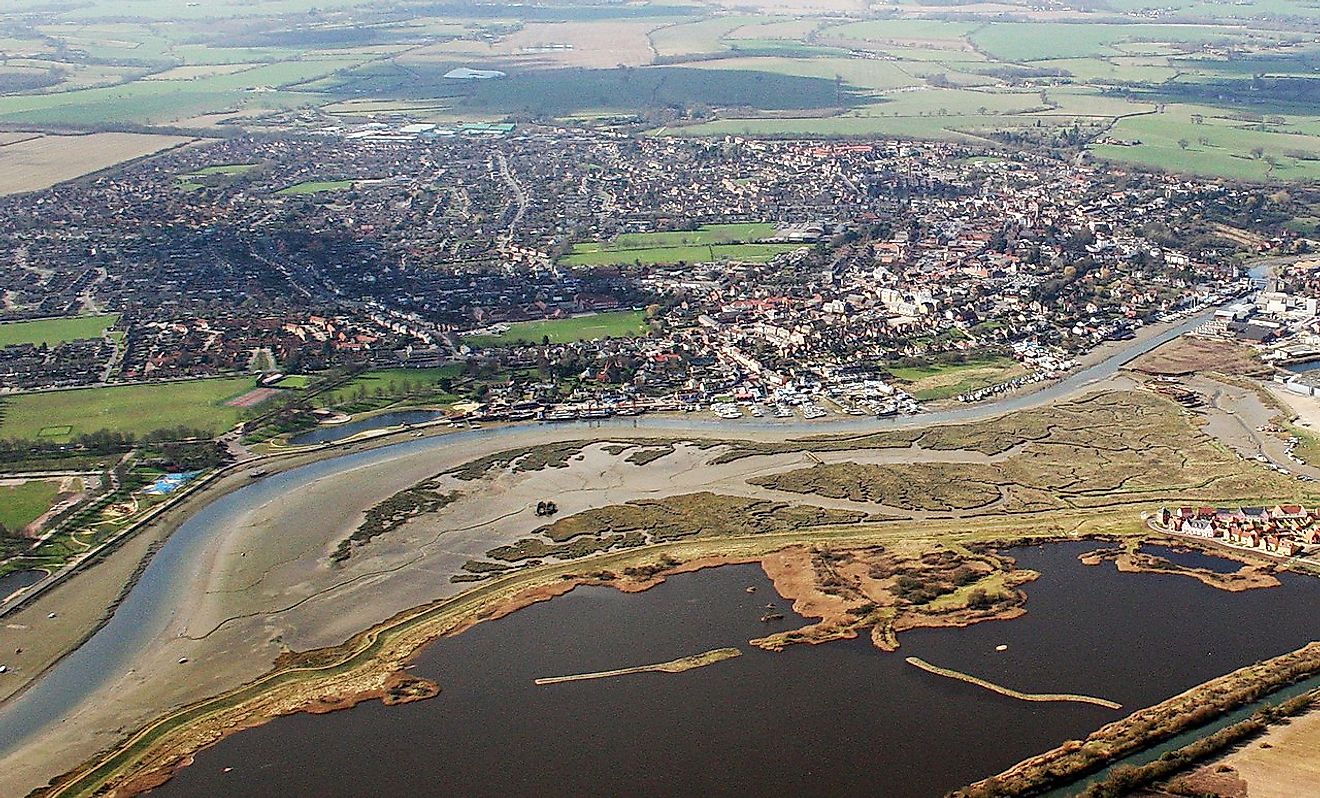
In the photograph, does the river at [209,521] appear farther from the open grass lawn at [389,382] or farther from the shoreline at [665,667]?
the shoreline at [665,667]

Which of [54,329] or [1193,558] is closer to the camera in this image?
[1193,558]

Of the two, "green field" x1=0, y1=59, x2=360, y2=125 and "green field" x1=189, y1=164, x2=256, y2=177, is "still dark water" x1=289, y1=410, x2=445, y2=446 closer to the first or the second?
"green field" x1=189, y1=164, x2=256, y2=177

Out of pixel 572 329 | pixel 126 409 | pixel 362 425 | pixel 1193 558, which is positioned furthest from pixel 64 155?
pixel 1193 558

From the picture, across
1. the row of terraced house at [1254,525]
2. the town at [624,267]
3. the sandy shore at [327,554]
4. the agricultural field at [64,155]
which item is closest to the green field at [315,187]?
the town at [624,267]

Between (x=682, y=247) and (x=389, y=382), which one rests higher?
(x=682, y=247)

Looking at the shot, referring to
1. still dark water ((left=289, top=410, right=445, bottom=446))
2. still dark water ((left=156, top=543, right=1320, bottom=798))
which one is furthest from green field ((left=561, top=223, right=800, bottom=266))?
still dark water ((left=156, top=543, right=1320, bottom=798))

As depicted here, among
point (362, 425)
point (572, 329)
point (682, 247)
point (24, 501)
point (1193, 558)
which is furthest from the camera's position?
point (682, 247)

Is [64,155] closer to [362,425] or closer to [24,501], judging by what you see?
[362,425]
